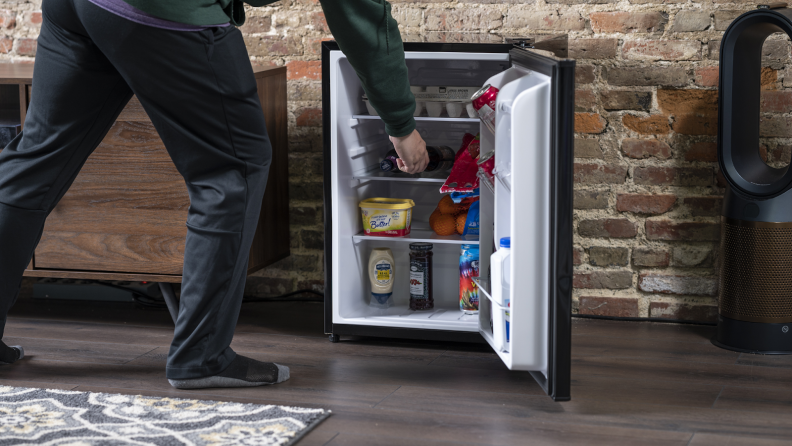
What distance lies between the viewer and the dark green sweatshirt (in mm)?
1319

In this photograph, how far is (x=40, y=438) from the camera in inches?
51.4

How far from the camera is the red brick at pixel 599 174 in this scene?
213 cm

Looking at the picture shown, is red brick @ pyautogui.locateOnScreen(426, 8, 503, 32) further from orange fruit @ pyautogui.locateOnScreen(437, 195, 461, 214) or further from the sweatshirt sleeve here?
the sweatshirt sleeve

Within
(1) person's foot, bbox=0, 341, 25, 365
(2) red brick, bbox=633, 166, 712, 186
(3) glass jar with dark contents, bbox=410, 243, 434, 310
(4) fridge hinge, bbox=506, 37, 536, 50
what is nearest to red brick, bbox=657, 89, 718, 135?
(2) red brick, bbox=633, 166, 712, 186

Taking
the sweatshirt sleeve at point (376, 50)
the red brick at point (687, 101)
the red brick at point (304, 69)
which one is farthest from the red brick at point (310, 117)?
the red brick at point (687, 101)

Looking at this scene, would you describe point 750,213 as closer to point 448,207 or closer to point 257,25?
point 448,207

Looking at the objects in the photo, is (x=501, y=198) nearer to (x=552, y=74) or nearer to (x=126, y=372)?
(x=552, y=74)

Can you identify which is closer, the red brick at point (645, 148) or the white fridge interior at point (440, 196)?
the white fridge interior at point (440, 196)

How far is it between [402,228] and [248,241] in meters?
0.57

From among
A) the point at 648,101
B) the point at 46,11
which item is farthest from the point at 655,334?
the point at 46,11

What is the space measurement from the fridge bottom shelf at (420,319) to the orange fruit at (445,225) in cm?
22

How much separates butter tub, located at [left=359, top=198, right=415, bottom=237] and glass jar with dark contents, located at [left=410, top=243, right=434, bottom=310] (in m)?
0.07

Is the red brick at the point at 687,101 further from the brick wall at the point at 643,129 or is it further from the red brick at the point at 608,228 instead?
the red brick at the point at 608,228

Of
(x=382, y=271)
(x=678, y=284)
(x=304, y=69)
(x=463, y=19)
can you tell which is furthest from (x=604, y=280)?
(x=304, y=69)
